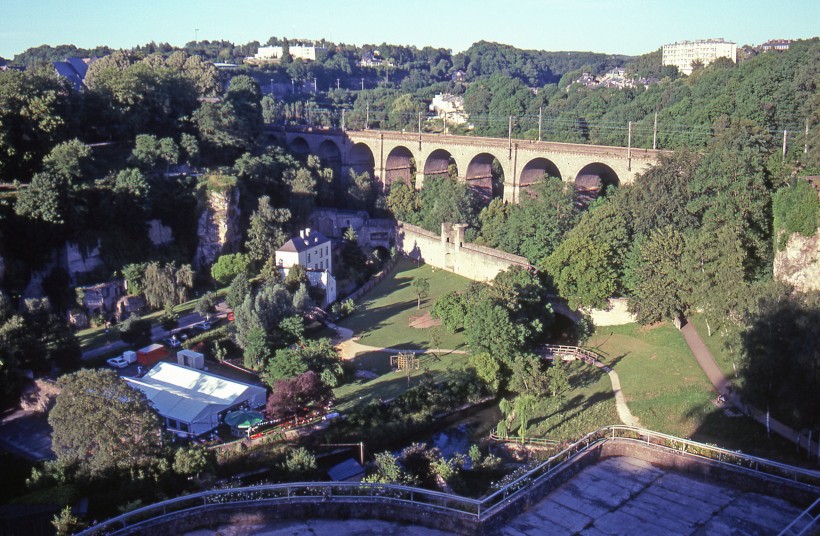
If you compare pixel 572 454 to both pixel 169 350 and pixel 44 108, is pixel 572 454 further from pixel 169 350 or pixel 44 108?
pixel 44 108

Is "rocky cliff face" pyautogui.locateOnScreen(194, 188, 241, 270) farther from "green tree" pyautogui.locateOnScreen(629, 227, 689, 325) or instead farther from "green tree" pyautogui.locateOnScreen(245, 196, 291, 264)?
"green tree" pyautogui.locateOnScreen(629, 227, 689, 325)

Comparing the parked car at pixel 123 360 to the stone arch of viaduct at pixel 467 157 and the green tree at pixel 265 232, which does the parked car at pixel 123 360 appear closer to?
the green tree at pixel 265 232

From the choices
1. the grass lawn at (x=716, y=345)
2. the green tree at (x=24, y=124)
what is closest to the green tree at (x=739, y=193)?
the grass lawn at (x=716, y=345)

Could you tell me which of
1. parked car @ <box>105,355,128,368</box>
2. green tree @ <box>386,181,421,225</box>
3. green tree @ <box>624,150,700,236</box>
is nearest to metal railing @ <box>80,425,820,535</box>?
parked car @ <box>105,355,128,368</box>

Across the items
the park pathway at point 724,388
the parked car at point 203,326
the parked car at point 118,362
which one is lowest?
the parked car at point 118,362

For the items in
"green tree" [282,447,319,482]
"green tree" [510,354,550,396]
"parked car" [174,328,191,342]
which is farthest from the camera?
"parked car" [174,328,191,342]

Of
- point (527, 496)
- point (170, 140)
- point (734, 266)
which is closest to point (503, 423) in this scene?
point (734, 266)
